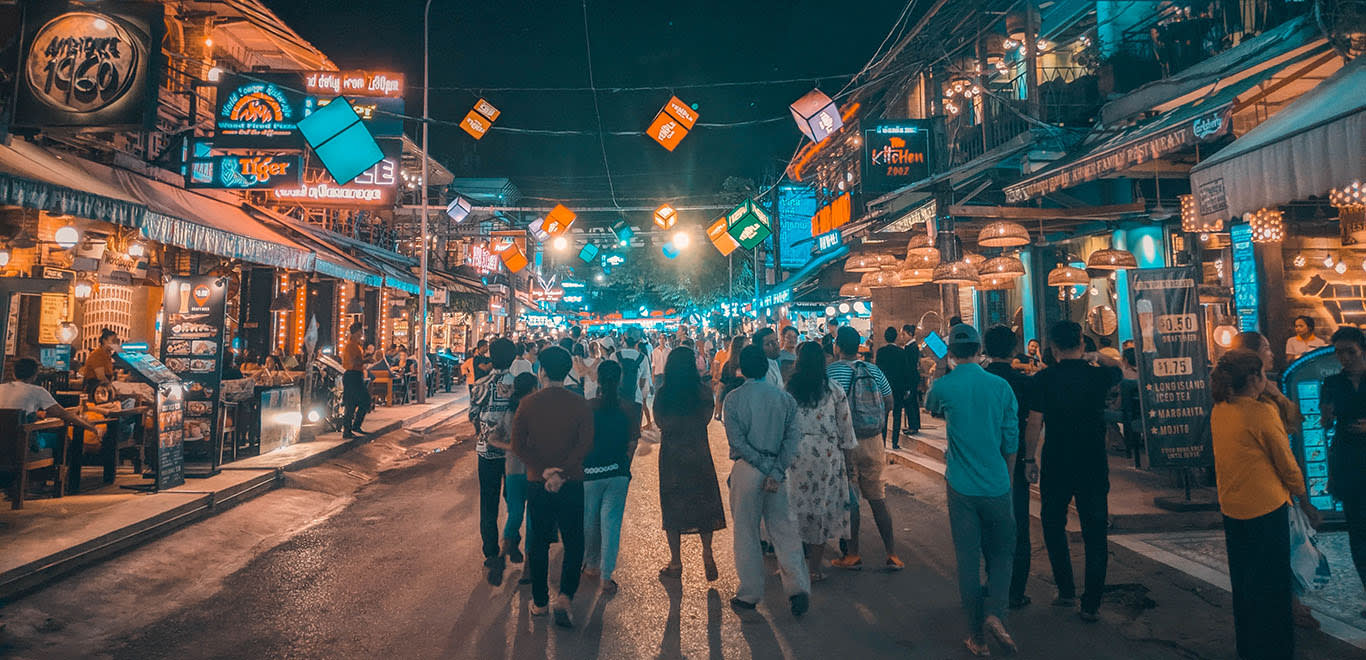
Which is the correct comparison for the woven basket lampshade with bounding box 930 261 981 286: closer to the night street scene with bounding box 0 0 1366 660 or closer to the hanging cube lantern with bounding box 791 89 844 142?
the night street scene with bounding box 0 0 1366 660

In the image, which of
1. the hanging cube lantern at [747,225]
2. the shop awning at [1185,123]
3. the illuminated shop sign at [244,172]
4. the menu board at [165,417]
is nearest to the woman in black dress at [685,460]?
the shop awning at [1185,123]

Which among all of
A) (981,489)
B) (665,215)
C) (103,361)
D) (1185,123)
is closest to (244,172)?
(103,361)

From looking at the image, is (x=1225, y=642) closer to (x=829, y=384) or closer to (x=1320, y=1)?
(x=829, y=384)

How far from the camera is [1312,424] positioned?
6090 mm

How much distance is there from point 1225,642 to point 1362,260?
290 inches

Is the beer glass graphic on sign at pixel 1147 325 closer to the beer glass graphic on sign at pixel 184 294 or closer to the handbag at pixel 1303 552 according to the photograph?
the handbag at pixel 1303 552

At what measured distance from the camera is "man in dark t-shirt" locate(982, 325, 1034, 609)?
4.88m

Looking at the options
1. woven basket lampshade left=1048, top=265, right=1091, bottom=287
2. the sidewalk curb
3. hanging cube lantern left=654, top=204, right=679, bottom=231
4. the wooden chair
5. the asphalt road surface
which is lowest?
the asphalt road surface

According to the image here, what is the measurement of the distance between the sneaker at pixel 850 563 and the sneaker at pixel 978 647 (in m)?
1.64

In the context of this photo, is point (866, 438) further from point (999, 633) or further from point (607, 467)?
point (607, 467)

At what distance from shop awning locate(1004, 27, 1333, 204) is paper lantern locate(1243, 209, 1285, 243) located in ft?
4.49

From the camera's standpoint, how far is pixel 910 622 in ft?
15.1

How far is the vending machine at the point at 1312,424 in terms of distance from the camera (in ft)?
19.7

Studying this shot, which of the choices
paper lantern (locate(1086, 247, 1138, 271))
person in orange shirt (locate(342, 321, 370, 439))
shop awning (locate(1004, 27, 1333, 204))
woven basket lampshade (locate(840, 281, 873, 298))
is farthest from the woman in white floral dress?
woven basket lampshade (locate(840, 281, 873, 298))
